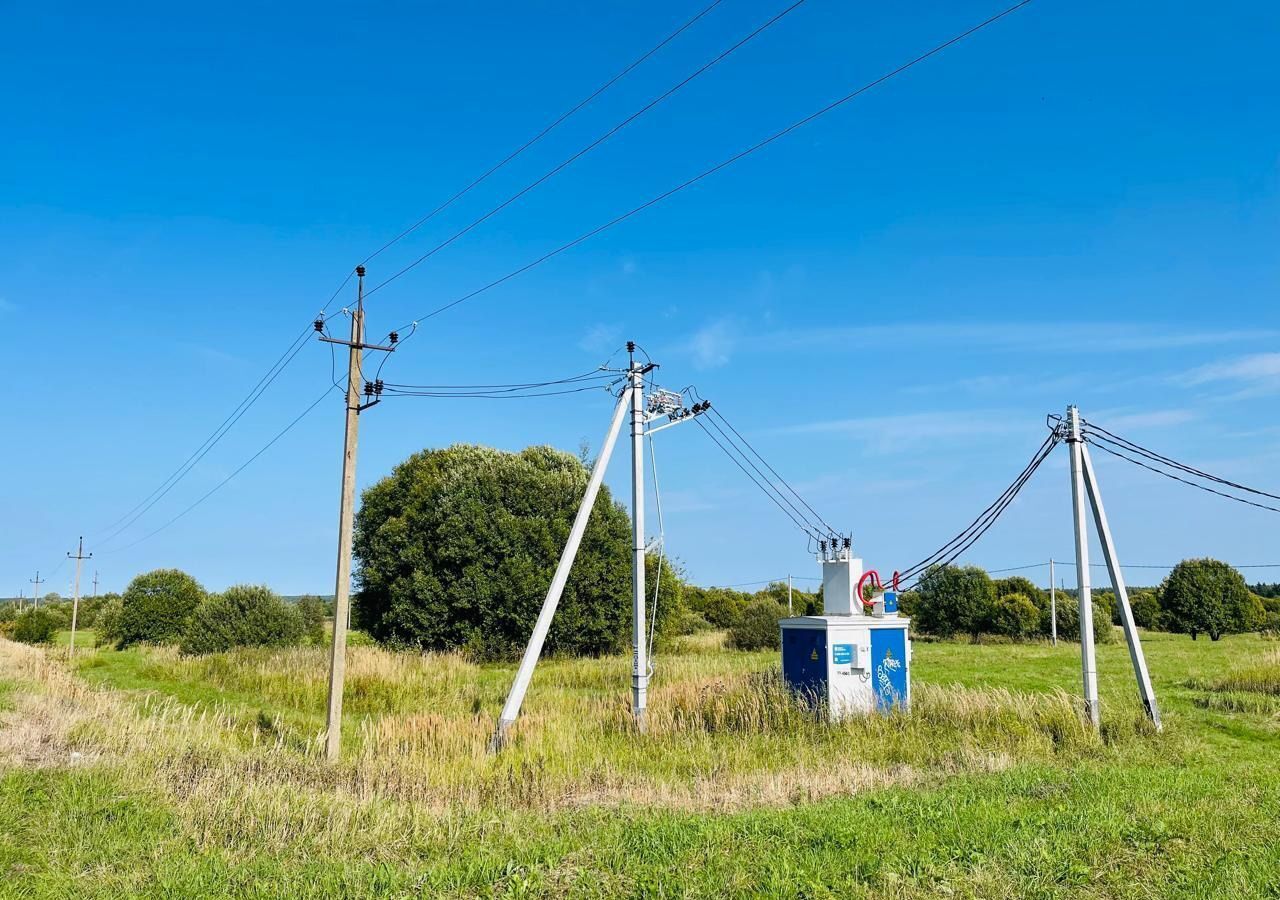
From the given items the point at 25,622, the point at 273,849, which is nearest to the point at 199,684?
the point at 273,849

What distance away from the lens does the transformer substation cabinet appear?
14.6m

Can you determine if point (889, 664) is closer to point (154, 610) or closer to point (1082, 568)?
point (1082, 568)

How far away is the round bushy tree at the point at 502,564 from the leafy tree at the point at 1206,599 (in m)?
27.1

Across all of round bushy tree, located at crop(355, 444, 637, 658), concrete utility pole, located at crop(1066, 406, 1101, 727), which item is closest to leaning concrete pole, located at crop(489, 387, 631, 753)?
concrete utility pole, located at crop(1066, 406, 1101, 727)

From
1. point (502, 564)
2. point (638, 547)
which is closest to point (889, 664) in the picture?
point (638, 547)

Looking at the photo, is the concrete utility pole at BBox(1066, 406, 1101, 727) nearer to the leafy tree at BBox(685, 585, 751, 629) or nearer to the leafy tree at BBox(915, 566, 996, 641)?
the leafy tree at BBox(915, 566, 996, 641)

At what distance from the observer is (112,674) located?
86.6 feet

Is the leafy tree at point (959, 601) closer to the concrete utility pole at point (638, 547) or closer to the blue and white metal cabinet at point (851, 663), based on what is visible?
the blue and white metal cabinet at point (851, 663)

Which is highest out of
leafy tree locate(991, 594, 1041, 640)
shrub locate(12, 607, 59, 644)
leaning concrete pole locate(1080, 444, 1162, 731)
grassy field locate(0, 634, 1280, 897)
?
leaning concrete pole locate(1080, 444, 1162, 731)

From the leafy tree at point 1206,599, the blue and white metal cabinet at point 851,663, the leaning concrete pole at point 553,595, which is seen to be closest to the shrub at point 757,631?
the leafy tree at point 1206,599

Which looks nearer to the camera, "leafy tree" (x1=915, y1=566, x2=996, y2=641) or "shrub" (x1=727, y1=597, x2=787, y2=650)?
"shrub" (x1=727, y1=597, x2=787, y2=650)

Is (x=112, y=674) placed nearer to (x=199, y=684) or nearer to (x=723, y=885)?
(x=199, y=684)

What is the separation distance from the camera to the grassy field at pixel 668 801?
6.49 meters

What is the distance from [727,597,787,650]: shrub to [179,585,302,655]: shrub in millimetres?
18239
